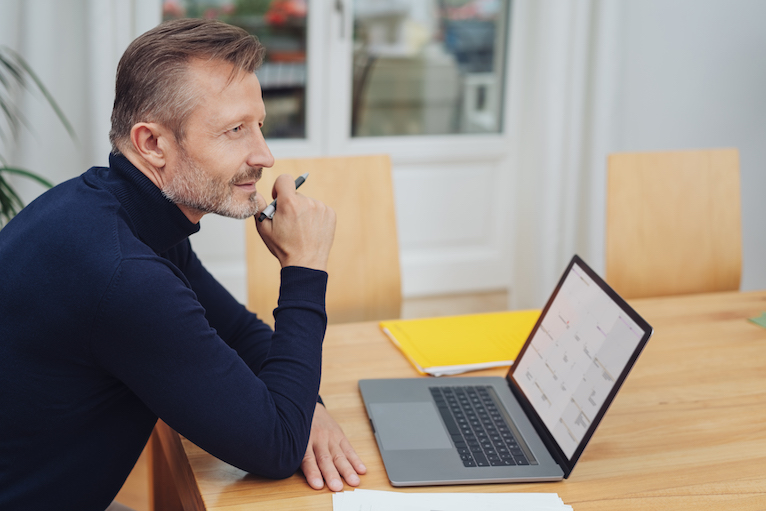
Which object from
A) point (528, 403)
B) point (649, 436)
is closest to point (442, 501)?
point (528, 403)

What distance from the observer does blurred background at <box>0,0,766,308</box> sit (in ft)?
9.20

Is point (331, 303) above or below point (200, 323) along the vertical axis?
below

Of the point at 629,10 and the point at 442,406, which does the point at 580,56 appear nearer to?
the point at 629,10

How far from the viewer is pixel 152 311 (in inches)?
34.8

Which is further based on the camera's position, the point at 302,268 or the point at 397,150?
the point at 397,150

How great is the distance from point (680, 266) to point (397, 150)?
1.49m

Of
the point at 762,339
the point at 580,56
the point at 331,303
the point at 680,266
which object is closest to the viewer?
the point at 762,339

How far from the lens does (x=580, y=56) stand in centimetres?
302

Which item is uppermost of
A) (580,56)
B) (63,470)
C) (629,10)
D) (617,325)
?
(629,10)

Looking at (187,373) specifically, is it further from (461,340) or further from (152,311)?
(461,340)

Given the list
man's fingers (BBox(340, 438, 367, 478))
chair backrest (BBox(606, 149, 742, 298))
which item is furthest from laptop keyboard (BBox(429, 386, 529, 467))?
chair backrest (BBox(606, 149, 742, 298))

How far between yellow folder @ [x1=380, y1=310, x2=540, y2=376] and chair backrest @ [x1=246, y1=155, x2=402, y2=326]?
263 mm

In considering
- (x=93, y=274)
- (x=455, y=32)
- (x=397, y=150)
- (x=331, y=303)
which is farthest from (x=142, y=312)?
(x=455, y=32)

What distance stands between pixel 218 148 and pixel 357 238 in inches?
30.9
